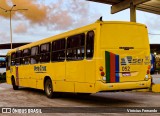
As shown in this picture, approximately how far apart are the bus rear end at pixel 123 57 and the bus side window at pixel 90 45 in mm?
372

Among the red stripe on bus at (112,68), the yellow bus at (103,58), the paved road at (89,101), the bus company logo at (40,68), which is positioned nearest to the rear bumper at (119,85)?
the yellow bus at (103,58)

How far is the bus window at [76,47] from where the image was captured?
13.5 m

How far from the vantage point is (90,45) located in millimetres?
12938

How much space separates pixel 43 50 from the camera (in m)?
17.6

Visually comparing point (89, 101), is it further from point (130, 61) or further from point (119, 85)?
point (130, 61)

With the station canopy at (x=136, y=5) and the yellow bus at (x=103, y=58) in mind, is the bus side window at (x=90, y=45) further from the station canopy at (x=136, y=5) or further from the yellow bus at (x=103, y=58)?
the station canopy at (x=136, y=5)

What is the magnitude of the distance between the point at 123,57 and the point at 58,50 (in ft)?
12.2

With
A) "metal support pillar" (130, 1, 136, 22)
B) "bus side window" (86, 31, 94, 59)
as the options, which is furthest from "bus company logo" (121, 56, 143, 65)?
"metal support pillar" (130, 1, 136, 22)

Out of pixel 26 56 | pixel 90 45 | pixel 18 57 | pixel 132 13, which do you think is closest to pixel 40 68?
pixel 26 56

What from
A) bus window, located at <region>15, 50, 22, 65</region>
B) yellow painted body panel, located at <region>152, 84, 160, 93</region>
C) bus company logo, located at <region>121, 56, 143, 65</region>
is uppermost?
bus window, located at <region>15, 50, 22, 65</region>

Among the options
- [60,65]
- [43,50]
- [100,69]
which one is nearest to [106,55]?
[100,69]

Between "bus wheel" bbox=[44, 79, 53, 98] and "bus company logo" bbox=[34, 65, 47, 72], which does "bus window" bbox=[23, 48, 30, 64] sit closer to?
"bus company logo" bbox=[34, 65, 47, 72]

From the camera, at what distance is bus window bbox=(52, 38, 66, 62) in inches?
598

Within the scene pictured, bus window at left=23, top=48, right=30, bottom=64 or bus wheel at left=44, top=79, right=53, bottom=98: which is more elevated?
bus window at left=23, top=48, right=30, bottom=64
